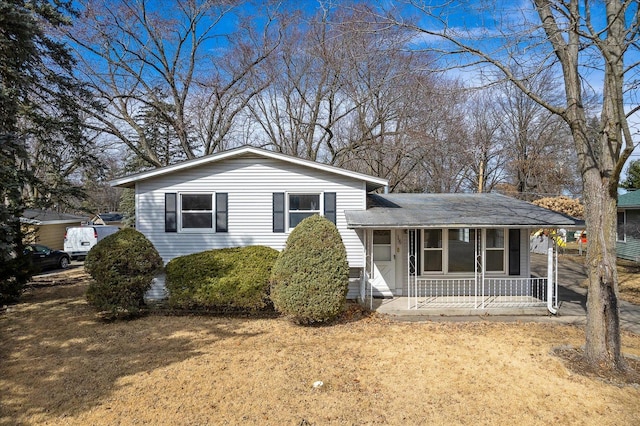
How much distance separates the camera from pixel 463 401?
4.61 meters

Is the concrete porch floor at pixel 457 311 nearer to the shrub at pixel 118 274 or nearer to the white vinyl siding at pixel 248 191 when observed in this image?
the white vinyl siding at pixel 248 191

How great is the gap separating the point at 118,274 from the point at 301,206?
493cm

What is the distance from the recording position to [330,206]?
10367 millimetres

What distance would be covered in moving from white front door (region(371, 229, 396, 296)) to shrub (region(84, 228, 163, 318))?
5998 millimetres

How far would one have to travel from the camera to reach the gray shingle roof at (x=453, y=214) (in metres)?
8.75

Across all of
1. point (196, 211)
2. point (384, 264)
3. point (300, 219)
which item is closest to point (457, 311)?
point (384, 264)

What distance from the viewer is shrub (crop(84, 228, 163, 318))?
8094mm

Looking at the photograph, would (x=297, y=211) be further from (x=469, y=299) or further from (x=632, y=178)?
(x=632, y=178)

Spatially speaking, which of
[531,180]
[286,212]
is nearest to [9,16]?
[286,212]

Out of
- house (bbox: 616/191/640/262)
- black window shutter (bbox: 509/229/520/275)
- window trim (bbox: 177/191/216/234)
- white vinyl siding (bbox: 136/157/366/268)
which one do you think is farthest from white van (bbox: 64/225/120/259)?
house (bbox: 616/191/640/262)

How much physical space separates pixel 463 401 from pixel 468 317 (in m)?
4.51

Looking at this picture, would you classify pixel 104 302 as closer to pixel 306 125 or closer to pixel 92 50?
pixel 92 50

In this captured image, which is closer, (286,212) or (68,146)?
(286,212)

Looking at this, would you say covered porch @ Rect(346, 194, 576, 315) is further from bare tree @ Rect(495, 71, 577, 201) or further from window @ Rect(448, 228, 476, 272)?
bare tree @ Rect(495, 71, 577, 201)
